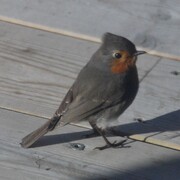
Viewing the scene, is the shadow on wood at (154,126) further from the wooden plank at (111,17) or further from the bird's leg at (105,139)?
the wooden plank at (111,17)

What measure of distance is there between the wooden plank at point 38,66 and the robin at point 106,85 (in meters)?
0.18

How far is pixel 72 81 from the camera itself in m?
4.38

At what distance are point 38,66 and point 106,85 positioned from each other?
0.54m

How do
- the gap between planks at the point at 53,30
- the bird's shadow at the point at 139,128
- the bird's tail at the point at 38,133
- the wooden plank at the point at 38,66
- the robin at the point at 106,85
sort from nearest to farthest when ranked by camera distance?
the bird's tail at the point at 38,133 → the bird's shadow at the point at 139,128 → the robin at the point at 106,85 → the wooden plank at the point at 38,66 → the gap between planks at the point at 53,30

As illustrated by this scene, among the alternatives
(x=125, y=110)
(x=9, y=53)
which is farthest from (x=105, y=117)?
(x=9, y=53)

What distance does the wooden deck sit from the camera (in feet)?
12.0

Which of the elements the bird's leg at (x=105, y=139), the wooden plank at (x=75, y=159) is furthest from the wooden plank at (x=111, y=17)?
the wooden plank at (x=75, y=159)

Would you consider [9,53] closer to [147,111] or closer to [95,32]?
[95,32]

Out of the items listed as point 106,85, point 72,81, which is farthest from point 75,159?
point 72,81

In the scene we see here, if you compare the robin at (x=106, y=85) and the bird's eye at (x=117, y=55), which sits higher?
the bird's eye at (x=117, y=55)

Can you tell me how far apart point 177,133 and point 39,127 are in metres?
0.68

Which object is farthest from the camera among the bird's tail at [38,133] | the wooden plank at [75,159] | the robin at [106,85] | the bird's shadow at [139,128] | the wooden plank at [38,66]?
the wooden plank at [38,66]

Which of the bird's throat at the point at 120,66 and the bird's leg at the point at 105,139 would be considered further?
the bird's throat at the point at 120,66

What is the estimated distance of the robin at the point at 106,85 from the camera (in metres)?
4.03
